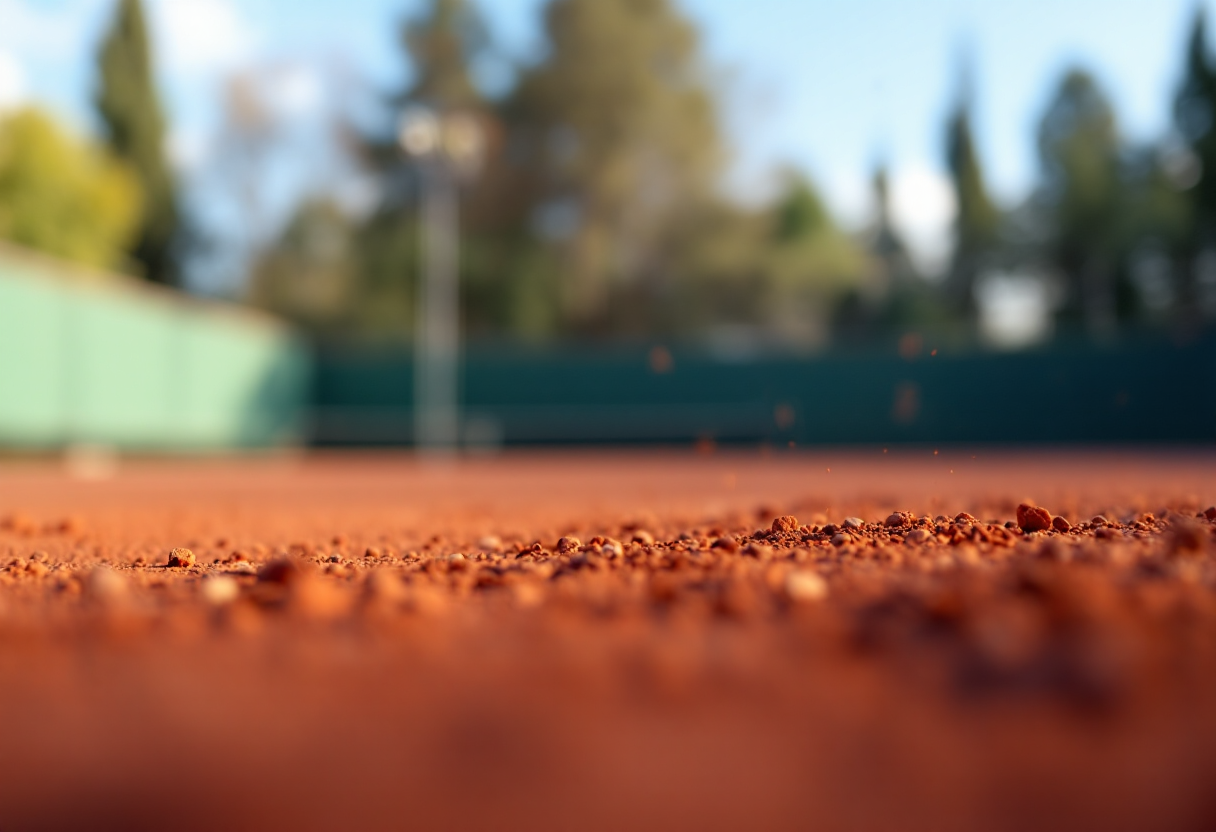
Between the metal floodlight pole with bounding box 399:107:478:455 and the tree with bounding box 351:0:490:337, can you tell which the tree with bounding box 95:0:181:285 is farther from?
the metal floodlight pole with bounding box 399:107:478:455

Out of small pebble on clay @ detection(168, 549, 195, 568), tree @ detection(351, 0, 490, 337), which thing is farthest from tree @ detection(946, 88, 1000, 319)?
small pebble on clay @ detection(168, 549, 195, 568)

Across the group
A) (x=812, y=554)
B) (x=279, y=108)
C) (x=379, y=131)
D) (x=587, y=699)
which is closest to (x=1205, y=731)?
(x=587, y=699)

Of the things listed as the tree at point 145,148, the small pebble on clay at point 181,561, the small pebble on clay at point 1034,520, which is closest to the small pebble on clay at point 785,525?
the small pebble on clay at point 1034,520

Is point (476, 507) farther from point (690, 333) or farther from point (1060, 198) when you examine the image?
point (1060, 198)

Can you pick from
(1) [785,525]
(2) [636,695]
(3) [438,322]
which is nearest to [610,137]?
(3) [438,322]

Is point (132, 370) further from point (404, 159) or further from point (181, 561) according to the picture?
point (181, 561)

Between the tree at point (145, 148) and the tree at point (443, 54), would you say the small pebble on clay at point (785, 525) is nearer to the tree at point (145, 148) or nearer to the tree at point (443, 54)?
the tree at point (443, 54)

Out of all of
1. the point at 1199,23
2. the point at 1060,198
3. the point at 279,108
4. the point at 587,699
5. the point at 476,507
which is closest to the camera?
the point at 587,699
